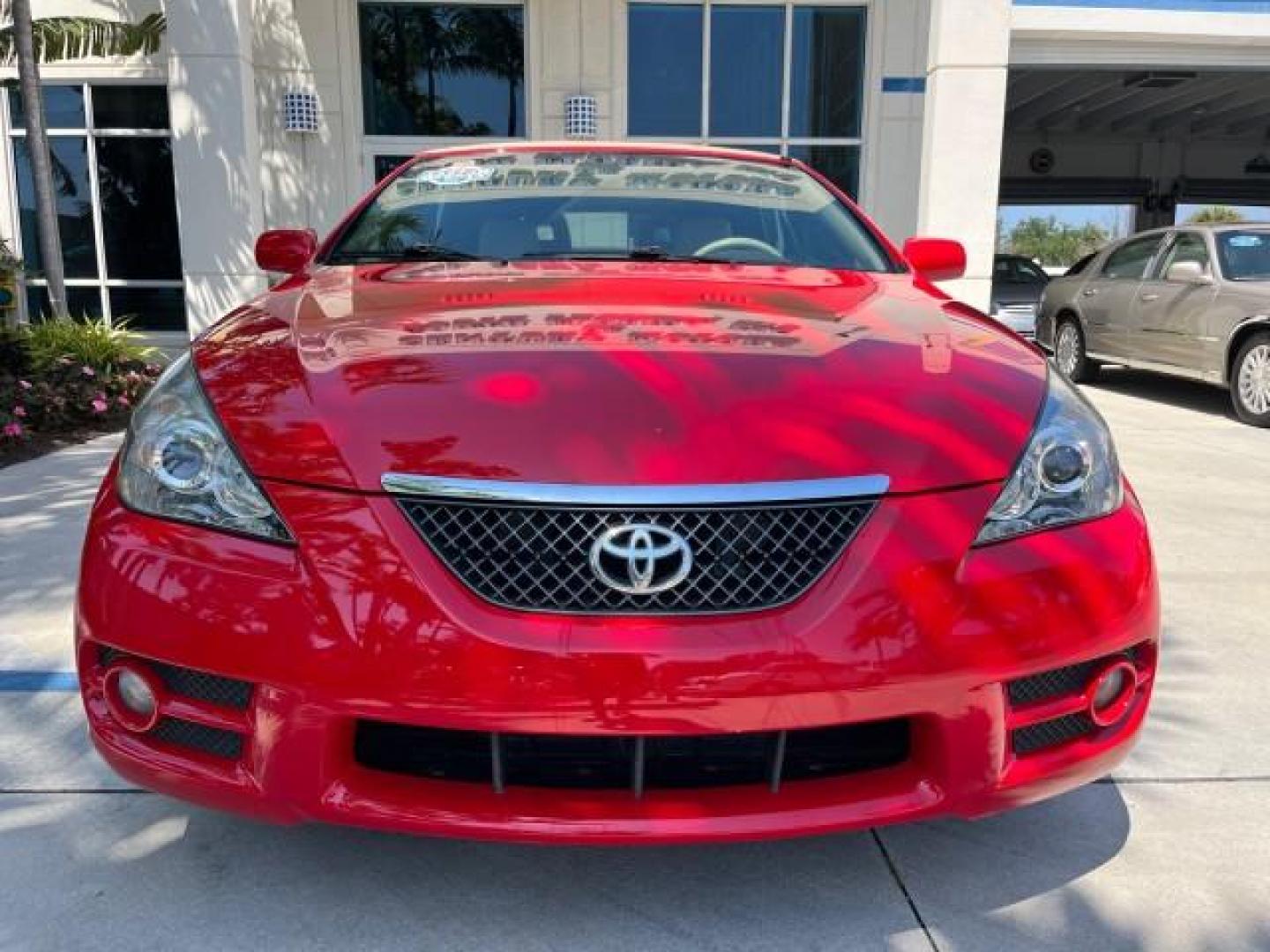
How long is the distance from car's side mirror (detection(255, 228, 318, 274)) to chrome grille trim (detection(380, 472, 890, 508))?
1800 millimetres

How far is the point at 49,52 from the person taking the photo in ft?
32.1

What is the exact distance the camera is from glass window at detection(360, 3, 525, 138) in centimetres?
1061

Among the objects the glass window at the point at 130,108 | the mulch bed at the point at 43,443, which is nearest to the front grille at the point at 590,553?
the mulch bed at the point at 43,443

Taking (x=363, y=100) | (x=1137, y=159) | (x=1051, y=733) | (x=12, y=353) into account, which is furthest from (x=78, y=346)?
(x=1137, y=159)

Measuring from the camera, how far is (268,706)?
1.55m

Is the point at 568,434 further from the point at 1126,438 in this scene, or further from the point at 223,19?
the point at 223,19

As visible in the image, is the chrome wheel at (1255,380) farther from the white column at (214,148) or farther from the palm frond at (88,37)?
the palm frond at (88,37)

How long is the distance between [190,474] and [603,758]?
832 mm

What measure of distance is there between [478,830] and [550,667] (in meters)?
0.29

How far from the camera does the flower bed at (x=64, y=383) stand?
6195 mm

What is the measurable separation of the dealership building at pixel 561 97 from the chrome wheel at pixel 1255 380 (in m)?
3.14

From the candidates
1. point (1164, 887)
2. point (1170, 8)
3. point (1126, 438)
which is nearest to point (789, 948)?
point (1164, 887)

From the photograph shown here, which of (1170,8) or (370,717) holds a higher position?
(1170,8)

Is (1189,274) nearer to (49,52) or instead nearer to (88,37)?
(88,37)
